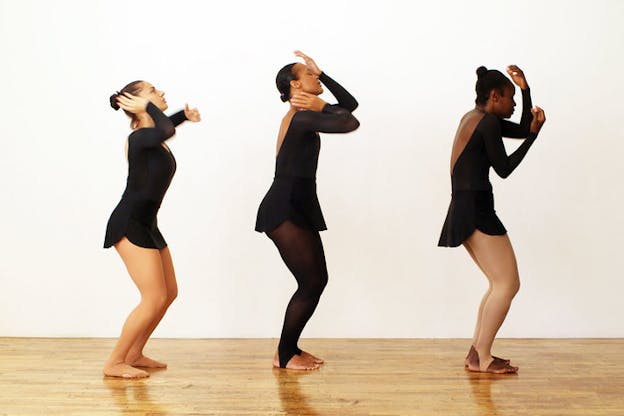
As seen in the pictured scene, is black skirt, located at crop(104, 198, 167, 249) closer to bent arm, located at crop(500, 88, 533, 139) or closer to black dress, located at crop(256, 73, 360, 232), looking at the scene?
black dress, located at crop(256, 73, 360, 232)

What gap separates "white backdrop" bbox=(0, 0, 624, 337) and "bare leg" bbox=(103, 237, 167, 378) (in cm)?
132

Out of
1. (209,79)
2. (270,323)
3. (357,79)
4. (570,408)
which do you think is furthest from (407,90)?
(570,408)

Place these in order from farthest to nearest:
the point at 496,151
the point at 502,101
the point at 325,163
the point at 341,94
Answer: the point at 325,163, the point at 341,94, the point at 502,101, the point at 496,151

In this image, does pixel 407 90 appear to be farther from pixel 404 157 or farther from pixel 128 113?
pixel 128 113

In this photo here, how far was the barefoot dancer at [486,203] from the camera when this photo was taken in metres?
4.44

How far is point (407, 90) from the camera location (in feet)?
18.8

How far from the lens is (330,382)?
14.1ft

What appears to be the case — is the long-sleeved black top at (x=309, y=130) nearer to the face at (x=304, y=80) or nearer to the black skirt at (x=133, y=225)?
the face at (x=304, y=80)

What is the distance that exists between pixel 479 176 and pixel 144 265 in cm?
175

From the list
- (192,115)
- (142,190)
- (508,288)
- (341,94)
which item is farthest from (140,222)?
(508,288)

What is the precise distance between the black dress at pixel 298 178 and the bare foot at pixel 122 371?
3.08 ft

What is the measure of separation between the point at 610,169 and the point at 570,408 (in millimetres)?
2366

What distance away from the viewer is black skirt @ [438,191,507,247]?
4.46 metres

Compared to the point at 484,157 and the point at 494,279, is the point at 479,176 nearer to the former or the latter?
the point at 484,157
